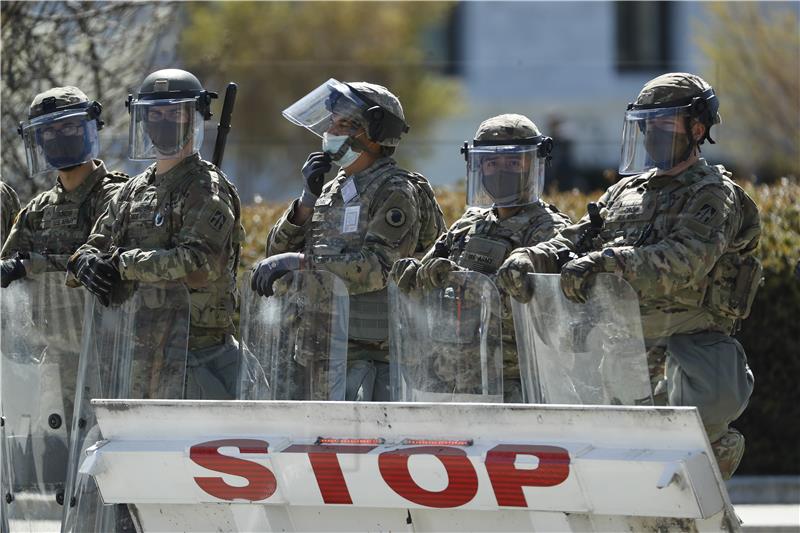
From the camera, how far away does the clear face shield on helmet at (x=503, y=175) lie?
572 cm

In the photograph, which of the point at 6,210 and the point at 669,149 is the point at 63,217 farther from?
the point at 669,149

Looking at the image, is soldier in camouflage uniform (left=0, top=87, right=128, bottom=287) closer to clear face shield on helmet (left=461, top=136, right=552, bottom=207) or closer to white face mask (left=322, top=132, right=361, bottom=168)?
white face mask (left=322, top=132, right=361, bottom=168)

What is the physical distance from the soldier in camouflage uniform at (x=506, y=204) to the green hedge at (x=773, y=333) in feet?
11.7

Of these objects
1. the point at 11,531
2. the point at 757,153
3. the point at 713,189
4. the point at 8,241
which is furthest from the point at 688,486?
the point at 757,153

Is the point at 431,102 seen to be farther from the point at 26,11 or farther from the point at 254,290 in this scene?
the point at 254,290

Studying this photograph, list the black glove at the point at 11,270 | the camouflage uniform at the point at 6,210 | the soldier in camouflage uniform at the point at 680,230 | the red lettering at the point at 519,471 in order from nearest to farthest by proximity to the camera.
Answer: the red lettering at the point at 519,471, the soldier in camouflage uniform at the point at 680,230, the black glove at the point at 11,270, the camouflage uniform at the point at 6,210

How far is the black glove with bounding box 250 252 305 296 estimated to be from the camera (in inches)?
219

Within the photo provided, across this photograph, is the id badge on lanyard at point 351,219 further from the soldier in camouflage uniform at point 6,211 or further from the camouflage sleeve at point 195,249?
the soldier in camouflage uniform at point 6,211

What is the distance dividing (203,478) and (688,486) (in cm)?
167

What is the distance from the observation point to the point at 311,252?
19.3ft

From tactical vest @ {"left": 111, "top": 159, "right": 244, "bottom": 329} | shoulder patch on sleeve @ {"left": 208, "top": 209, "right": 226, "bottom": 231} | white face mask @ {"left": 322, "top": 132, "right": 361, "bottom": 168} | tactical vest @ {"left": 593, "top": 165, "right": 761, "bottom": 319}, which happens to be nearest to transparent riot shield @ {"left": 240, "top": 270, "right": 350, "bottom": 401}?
shoulder patch on sleeve @ {"left": 208, "top": 209, "right": 226, "bottom": 231}

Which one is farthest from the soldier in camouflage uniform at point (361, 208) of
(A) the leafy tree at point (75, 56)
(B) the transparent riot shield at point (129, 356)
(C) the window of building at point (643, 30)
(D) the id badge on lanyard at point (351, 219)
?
(C) the window of building at point (643, 30)

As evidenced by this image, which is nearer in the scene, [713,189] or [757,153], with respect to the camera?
[713,189]

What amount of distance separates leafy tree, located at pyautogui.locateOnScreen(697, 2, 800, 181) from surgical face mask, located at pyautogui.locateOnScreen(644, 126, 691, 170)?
15558 millimetres
